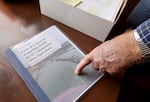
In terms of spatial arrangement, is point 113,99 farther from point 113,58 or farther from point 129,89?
point 129,89

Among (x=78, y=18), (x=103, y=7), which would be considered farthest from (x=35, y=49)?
(x=103, y=7)

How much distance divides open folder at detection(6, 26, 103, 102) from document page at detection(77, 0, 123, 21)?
13 centimetres

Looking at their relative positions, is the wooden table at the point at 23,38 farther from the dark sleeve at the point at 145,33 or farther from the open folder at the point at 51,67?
the dark sleeve at the point at 145,33

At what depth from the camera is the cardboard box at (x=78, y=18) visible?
66cm

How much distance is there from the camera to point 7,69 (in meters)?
0.65

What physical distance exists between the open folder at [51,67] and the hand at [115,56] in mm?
30

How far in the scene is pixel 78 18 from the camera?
0.70 meters

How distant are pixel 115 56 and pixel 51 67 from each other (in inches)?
7.9

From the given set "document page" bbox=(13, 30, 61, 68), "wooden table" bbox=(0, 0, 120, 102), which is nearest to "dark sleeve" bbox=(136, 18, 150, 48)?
"wooden table" bbox=(0, 0, 120, 102)

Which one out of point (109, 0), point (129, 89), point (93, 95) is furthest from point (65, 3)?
point (129, 89)

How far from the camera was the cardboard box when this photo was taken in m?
0.66

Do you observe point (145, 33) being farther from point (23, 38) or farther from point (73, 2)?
point (23, 38)

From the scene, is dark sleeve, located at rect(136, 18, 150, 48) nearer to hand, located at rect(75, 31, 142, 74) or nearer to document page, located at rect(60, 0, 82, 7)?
hand, located at rect(75, 31, 142, 74)

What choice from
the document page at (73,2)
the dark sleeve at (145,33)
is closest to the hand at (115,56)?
the dark sleeve at (145,33)
